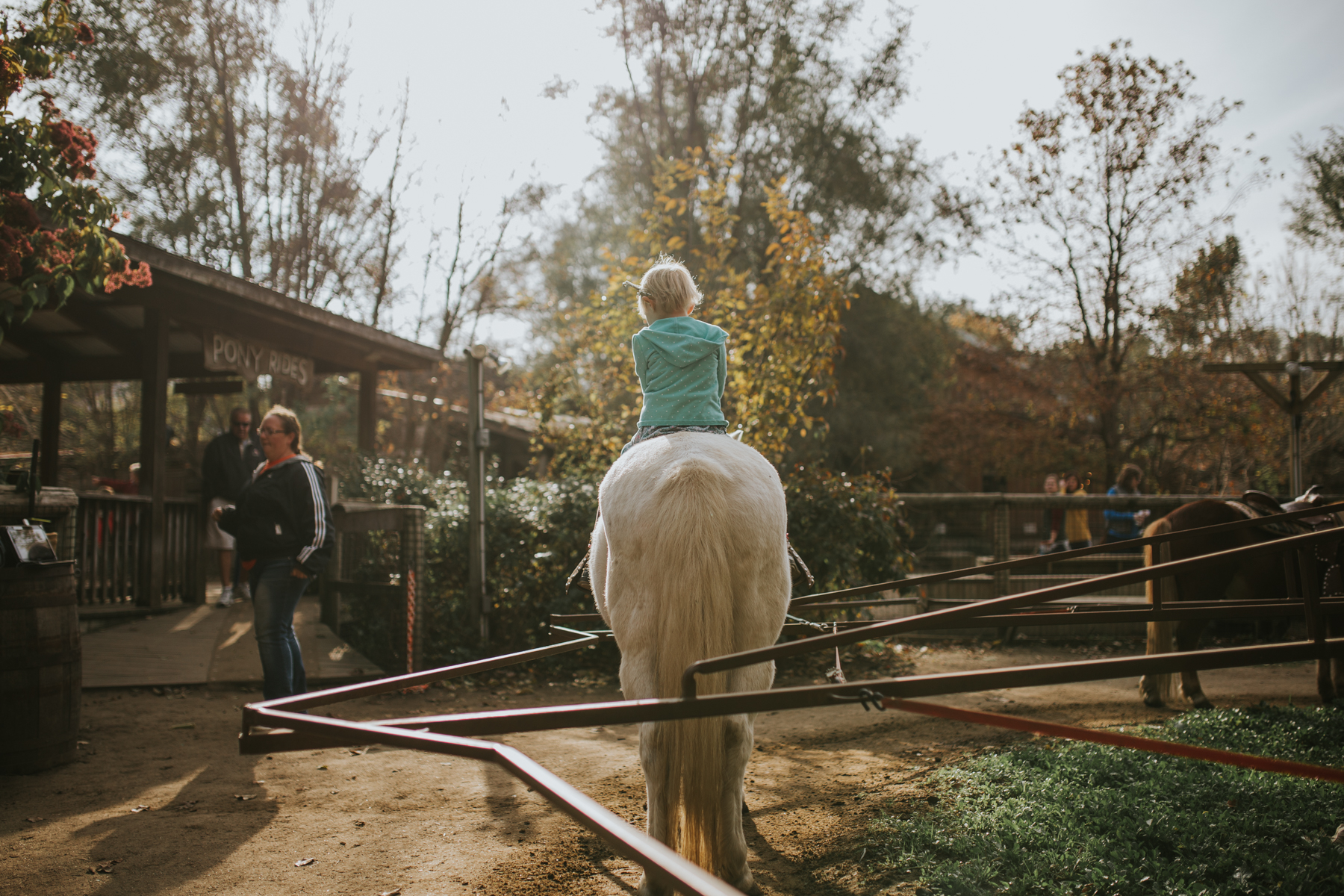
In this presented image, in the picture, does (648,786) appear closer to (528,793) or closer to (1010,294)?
(528,793)

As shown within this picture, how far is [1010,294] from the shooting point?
1528 cm

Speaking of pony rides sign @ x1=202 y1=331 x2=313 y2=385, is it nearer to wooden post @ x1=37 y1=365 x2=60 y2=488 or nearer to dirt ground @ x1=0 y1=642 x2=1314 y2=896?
wooden post @ x1=37 y1=365 x2=60 y2=488

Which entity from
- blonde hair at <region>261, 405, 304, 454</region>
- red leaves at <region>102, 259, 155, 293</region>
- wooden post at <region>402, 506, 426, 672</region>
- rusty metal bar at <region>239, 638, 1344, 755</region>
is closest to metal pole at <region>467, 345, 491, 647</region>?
wooden post at <region>402, 506, 426, 672</region>

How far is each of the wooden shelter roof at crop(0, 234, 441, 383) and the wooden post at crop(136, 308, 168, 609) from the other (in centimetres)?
12

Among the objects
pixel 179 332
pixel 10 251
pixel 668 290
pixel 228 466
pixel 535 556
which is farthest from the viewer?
pixel 179 332

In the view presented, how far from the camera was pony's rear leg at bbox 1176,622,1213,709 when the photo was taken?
529 centimetres

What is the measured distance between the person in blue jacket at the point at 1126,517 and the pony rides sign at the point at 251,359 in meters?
9.58

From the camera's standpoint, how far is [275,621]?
448cm

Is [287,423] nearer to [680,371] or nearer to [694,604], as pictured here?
[680,371]

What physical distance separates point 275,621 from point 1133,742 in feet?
14.2

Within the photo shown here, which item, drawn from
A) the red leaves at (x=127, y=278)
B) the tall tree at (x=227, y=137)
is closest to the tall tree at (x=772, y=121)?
the tall tree at (x=227, y=137)

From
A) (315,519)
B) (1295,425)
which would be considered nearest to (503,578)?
(315,519)

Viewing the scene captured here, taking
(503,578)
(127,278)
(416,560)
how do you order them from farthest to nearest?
(503,578) < (416,560) < (127,278)

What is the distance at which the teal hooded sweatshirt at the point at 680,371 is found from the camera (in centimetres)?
280
